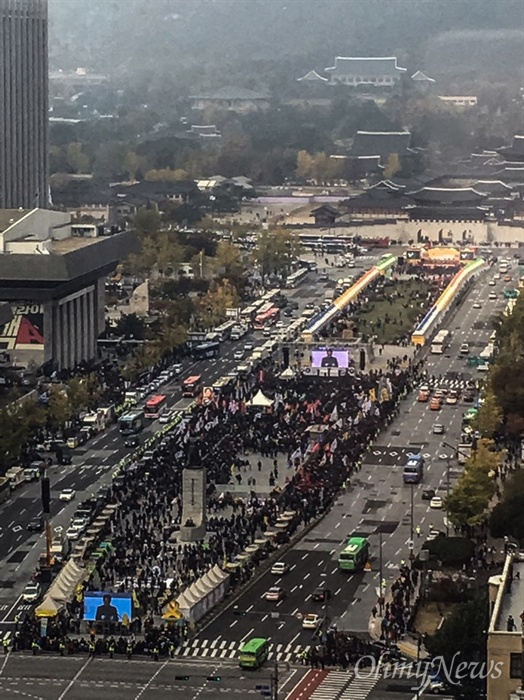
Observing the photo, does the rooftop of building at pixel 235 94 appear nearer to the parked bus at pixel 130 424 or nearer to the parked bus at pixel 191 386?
the parked bus at pixel 191 386

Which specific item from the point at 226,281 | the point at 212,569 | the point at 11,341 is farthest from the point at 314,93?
the point at 212,569

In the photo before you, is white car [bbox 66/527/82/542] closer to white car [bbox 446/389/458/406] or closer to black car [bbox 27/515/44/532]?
black car [bbox 27/515/44/532]

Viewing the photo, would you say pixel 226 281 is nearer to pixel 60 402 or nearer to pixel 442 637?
pixel 60 402

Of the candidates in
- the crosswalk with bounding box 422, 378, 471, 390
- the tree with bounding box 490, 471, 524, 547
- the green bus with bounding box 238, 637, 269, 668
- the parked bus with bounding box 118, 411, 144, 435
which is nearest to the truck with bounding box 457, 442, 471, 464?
the tree with bounding box 490, 471, 524, 547

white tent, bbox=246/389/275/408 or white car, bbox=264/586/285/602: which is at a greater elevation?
white tent, bbox=246/389/275/408

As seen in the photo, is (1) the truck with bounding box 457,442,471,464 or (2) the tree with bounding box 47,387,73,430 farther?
(2) the tree with bounding box 47,387,73,430

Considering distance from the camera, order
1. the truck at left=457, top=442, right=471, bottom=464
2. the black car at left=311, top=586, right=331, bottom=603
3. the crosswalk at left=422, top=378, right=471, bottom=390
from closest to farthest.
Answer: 1. the black car at left=311, top=586, right=331, bottom=603
2. the truck at left=457, top=442, right=471, bottom=464
3. the crosswalk at left=422, top=378, right=471, bottom=390

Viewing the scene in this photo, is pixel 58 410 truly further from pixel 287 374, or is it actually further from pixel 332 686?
pixel 332 686

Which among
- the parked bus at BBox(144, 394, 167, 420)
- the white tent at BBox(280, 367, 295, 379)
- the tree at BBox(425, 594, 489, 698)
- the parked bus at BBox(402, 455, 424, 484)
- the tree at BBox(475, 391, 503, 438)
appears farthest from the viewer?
the white tent at BBox(280, 367, 295, 379)

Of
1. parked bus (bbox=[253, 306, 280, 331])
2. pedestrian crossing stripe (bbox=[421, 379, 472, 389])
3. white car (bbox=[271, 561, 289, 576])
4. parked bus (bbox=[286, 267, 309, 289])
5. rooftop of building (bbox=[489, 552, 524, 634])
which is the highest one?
rooftop of building (bbox=[489, 552, 524, 634])
